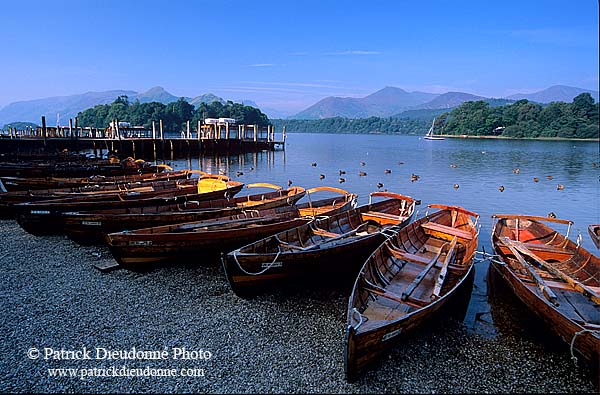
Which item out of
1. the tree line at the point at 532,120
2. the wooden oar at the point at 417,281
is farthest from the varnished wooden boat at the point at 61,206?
the tree line at the point at 532,120

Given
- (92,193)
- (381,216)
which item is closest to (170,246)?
(381,216)

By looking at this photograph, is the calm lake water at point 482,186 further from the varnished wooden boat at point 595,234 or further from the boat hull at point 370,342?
the varnished wooden boat at point 595,234

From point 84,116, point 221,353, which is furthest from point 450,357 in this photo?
point 84,116

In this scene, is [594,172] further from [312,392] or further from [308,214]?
[312,392]

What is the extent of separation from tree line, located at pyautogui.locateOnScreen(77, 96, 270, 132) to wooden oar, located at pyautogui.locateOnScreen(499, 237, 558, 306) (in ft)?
306

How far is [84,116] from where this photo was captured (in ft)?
373

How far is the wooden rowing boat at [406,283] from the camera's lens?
5246 millimetres

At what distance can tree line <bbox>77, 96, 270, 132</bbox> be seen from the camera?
10375 centimetres

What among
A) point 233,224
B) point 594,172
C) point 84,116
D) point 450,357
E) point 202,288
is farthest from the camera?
point 84,116

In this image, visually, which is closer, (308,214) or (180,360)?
(180,360)

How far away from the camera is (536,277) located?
24.8 ft

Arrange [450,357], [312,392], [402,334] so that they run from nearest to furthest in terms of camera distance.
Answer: [312,392] → [402,334] → [450,357]

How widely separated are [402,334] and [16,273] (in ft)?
29.2

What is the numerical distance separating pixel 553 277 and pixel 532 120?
5220 inches
